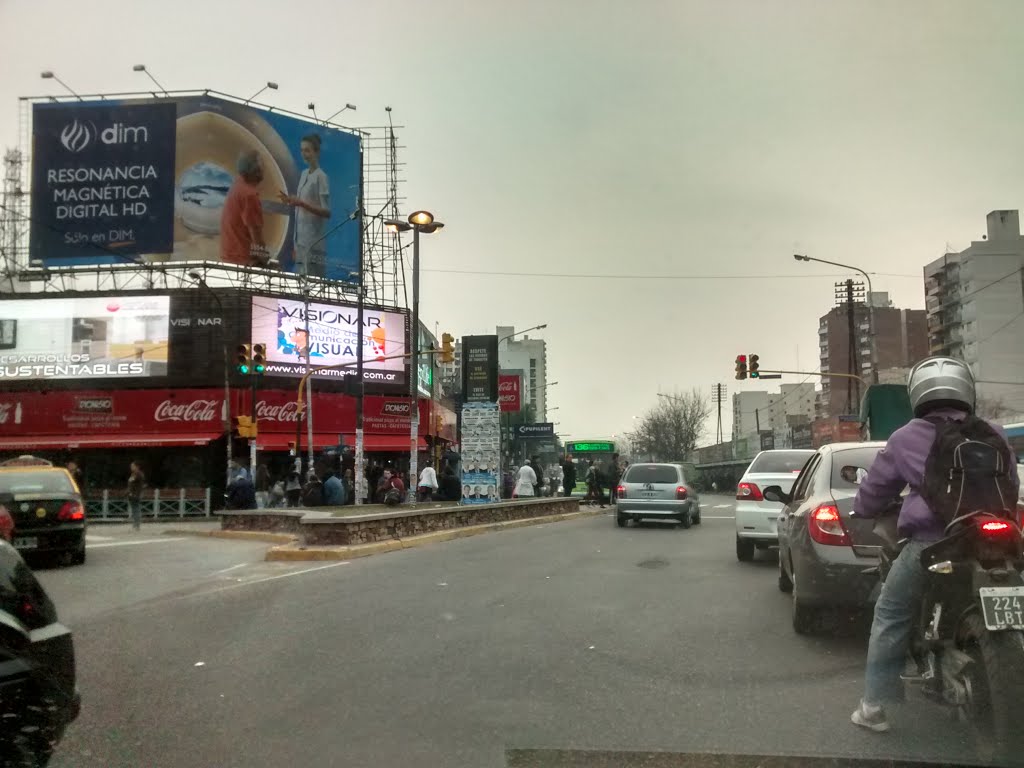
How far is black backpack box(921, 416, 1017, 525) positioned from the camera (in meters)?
4.27

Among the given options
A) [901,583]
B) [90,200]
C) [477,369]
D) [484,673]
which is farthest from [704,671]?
[90,200]

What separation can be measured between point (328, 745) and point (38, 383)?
39768 mm

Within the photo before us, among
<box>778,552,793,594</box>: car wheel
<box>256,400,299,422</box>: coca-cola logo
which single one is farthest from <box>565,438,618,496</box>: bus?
<box>778,552,793,594</box>: car wheel

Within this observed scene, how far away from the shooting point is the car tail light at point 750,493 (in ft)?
43.1

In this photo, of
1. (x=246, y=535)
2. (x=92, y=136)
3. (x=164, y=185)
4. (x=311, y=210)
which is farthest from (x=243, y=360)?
(x=92, y=136)

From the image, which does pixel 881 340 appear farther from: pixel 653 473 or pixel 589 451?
pixel 653 473

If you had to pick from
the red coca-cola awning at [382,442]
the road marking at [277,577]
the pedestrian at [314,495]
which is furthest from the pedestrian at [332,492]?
the red coca-cola awning at [382,442]

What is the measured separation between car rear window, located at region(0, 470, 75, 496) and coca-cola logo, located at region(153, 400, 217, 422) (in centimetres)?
2491

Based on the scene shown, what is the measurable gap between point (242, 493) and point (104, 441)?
689 inches

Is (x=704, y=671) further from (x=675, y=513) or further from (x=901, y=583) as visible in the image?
(x=675, y=513)

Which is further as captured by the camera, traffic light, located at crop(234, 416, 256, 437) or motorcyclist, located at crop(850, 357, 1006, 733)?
traffic light, located at crop(234, 416, 256, 437)

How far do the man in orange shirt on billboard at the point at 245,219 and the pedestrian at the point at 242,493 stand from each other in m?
20.9

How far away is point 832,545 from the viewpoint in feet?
22.6

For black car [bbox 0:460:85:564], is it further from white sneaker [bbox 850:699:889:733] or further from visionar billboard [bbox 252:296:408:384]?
visionar billboard [bbox 252:296:408:384]
